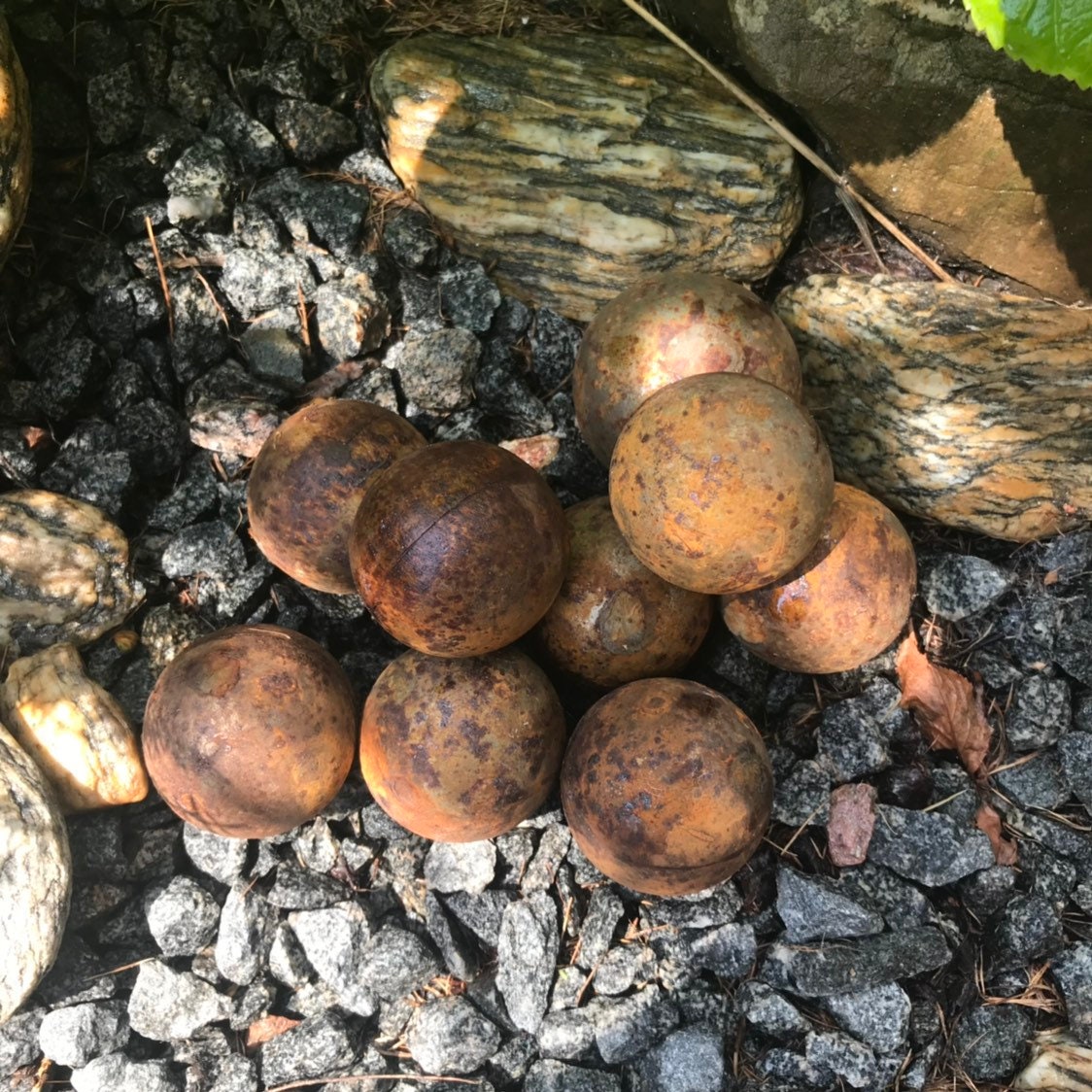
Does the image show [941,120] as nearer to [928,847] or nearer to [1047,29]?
[1047,29]

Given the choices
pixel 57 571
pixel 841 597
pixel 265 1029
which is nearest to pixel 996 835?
pixel 841 597

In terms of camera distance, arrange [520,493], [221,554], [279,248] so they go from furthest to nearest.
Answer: [279,248]
[221,554]
[520,493]

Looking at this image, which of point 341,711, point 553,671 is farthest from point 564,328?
point 341,711

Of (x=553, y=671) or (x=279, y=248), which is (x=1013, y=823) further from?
(x=279, y=248)

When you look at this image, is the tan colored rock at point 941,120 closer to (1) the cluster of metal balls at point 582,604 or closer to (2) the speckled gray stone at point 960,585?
(1) the cluster of metal balls at point 582,604

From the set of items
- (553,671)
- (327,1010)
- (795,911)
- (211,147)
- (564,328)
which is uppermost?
(211,147)

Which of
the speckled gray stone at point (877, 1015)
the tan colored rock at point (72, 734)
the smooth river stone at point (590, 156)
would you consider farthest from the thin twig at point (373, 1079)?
the smooth river stone at point (590, 156)

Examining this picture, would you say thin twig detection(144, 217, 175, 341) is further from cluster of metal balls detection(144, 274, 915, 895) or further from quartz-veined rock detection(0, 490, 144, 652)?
cluster of metal balls detection(144, 274, 915, 895)
